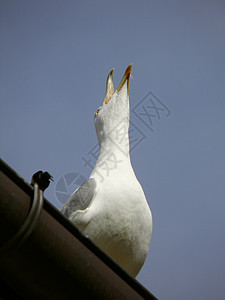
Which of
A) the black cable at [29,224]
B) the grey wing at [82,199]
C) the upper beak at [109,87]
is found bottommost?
the black cable at [29,224]

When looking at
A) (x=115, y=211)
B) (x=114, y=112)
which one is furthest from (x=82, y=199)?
(x=114, y=112)

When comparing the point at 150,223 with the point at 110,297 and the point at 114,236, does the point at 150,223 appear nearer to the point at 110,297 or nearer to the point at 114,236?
the point at 114,236

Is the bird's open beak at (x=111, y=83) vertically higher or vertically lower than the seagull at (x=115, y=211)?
higher

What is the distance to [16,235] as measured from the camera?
1570 millimetres

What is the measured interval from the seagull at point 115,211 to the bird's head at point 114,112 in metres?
0.29

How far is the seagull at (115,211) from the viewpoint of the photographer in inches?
120

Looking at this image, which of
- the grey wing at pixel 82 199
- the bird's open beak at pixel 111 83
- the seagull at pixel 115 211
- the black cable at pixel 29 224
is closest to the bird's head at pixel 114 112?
the bird's open beak at pixel 111 83

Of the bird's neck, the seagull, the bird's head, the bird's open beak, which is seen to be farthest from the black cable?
the bird's open beak

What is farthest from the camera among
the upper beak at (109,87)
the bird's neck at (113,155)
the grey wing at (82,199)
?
the upper beak at (109,87)

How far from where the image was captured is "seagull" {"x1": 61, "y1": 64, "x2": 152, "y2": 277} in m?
3.05

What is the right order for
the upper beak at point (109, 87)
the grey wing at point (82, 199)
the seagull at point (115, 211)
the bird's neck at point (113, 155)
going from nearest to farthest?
the seagull at point (115, 211) → the grey wing at point (82, 199) → the bird's neck at point (113, 155) → the upper beak at point (109, 87)

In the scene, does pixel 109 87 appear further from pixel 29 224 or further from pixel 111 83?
pixel 29 224

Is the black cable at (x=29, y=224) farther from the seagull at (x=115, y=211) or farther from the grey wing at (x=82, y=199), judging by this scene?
the grey wing at (x=82, y=199)

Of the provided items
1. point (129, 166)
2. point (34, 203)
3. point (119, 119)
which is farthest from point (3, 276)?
point (119, 119)
